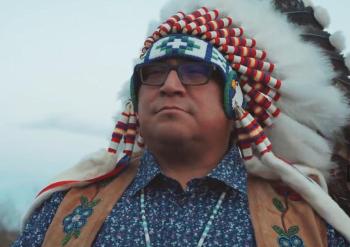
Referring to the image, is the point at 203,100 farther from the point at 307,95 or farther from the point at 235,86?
the point at 307,95

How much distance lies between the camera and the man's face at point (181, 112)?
213 centimetres

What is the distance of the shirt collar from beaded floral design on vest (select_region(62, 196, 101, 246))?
0.19m

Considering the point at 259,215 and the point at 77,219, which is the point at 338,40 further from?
the point at 77,219

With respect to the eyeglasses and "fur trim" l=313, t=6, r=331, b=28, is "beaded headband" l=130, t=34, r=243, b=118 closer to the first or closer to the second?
the eyeglasses

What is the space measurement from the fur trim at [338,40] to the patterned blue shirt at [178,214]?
2.81ft

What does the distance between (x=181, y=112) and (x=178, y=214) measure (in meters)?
0.43

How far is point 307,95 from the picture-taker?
242cm

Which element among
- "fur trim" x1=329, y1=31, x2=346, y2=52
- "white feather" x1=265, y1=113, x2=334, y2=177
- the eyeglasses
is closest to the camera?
the eyeglasses

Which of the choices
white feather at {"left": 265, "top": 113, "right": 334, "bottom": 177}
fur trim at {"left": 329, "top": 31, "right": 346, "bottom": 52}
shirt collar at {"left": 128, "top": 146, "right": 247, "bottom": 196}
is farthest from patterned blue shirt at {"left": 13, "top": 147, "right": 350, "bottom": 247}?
fur trim at {"left": 329, "top": 31, "right": 346, "bottom": 52}

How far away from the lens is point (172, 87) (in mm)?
2146

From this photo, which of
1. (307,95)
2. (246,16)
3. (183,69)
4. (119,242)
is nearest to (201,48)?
(183,69)

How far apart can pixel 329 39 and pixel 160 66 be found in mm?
965

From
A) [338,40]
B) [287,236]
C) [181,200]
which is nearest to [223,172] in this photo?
[181,200]

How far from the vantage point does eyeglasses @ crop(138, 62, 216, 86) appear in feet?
7.25
